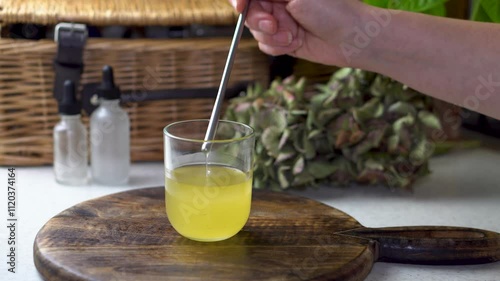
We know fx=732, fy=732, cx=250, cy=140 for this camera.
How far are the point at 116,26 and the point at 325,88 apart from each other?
1.29 ft

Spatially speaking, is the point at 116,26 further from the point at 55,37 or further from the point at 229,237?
the point at 229,237

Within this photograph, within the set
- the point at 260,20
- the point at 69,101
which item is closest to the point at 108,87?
the point at 69,101

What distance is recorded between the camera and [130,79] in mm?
1323

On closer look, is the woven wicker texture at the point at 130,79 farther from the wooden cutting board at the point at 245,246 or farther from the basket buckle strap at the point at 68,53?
the wooden cutting board at the point at 245,246

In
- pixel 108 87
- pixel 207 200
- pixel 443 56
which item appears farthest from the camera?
pixel 108 87

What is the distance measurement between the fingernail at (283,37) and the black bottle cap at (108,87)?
0.92 feet

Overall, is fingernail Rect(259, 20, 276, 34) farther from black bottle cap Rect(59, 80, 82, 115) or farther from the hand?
black bottle cap Rect(59, 80, 82, 115)

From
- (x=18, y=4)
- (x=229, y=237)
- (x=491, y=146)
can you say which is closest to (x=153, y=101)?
(x=18, y=4)

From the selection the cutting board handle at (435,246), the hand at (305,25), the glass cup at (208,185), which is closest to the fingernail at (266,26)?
the hand at (305,25)

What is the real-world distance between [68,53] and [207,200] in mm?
536

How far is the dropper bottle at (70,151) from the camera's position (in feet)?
4.04

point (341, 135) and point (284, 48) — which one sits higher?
point (284, 48)

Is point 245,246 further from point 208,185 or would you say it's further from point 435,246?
point 435,246

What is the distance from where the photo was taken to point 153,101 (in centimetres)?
133
